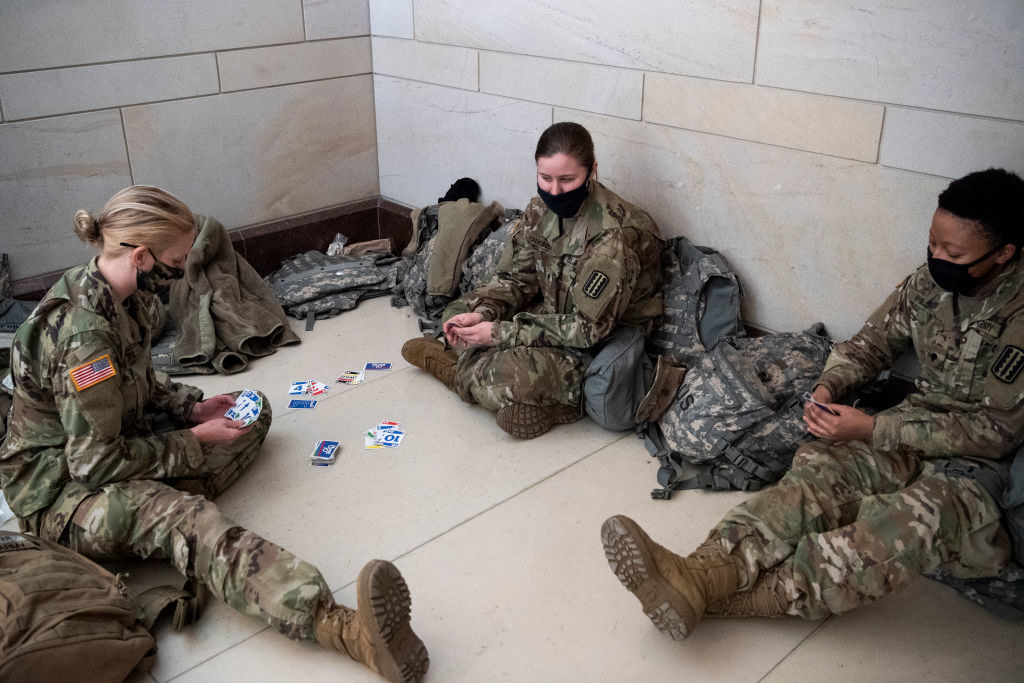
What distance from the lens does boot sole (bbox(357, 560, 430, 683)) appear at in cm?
233

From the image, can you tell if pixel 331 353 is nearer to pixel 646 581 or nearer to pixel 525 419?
pixel 525 419

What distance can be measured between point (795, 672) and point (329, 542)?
161 centimetres

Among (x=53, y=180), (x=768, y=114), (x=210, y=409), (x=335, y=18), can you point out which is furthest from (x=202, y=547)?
(x=335, y=18)

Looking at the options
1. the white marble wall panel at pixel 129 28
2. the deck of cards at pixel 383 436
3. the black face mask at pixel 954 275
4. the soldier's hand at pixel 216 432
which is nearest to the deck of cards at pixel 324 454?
the deck of cards at pixel 383 436

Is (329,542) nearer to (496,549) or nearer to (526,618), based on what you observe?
Answer: (496,549)

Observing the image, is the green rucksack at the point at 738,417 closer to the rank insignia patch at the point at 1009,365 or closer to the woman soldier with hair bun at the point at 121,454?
the rank insignia patch at the point at 1009,365

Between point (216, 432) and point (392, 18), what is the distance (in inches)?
133

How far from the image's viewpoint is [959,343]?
111 inches

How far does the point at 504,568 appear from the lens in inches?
116

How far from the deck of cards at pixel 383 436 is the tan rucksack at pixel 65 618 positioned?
1.17m

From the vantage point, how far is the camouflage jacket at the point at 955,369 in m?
2.66

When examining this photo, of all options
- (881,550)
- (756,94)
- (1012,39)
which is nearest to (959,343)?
(881,550)

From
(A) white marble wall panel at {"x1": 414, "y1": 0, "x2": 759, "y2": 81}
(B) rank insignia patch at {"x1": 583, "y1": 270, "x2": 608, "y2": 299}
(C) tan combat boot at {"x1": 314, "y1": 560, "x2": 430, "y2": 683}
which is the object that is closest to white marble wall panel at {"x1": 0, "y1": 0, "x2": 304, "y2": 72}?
(A) white marble wall panel at {"x1": 414, "y1": 0, "x2": 759, "y2": 81}

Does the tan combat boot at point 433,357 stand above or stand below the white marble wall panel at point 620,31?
below
